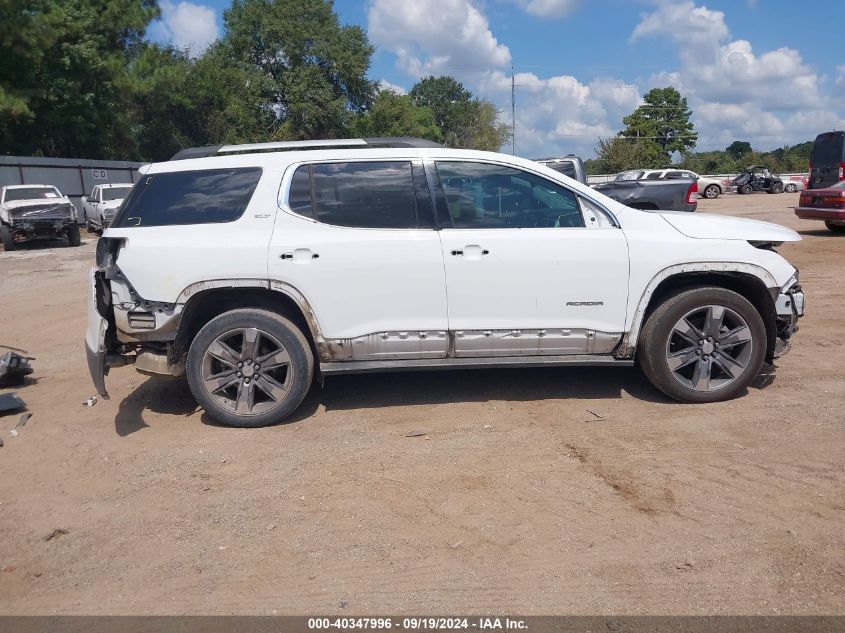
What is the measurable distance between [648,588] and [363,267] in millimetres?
2707

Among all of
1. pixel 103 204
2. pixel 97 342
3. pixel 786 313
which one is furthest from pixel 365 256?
pixel 103 204

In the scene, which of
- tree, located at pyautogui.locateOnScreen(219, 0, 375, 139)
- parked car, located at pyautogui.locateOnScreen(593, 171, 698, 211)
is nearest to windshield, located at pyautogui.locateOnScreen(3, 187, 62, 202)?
parked car, located at pyautogui.locateOnScreen(593, 171, 698, 211)

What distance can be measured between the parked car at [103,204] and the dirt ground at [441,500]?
18.3 m

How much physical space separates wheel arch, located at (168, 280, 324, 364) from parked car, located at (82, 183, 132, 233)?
19.2 meters

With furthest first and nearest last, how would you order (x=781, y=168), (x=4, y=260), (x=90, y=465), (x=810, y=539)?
(x=781, y=168) < (x=4, y=260) < (x=90, y=465) < (x=810, y=539)

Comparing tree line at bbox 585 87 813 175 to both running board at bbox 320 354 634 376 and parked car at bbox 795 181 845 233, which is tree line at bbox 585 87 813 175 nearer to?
parked car at bbox 795 181 845 233

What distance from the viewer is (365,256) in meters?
4.72

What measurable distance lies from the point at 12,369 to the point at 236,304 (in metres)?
2.53

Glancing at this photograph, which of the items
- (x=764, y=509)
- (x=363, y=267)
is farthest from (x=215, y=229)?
(x=764, y=509)

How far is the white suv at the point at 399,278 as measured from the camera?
186 inches

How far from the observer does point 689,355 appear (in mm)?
4949

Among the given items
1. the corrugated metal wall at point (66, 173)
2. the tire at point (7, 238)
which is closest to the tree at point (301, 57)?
the corrugated metal wall at point (66, 173)

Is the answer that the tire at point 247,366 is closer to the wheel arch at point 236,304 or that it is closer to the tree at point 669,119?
the wheel arch at point 236,304

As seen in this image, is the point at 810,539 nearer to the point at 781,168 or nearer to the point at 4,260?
the point at 4,260
